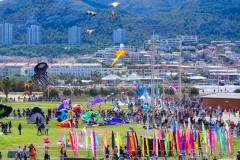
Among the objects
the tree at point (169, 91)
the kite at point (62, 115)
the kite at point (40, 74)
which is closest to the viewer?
the kite at point (62, 115)

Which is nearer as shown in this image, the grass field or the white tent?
the grass field

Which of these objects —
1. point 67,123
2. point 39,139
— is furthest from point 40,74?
point 39,139

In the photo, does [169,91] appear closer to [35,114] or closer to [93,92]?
[93,92]

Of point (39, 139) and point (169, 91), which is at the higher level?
point (169, 91)

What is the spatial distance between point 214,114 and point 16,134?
2375cm

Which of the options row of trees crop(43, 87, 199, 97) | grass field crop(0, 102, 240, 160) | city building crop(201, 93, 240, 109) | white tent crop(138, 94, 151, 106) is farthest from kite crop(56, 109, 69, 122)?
row of trees crop(43, 87, 199, 97)

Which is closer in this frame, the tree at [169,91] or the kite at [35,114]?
the kite at [35,114]

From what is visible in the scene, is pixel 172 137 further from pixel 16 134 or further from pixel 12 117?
pixel 12 117

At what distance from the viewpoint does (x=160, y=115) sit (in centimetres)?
6625

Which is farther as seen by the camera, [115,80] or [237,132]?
[115,80]

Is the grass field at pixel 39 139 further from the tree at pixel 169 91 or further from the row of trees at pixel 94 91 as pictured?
the tree at pixel 169 91

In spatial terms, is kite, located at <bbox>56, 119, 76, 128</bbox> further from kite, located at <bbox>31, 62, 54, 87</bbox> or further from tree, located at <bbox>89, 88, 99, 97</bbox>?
tree, located at <bbox>89, 88, 99, 97</bbox>

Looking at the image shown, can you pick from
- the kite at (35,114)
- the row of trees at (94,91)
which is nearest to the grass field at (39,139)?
the kite at (35,114)

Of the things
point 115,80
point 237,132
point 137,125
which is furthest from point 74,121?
point 115,80
